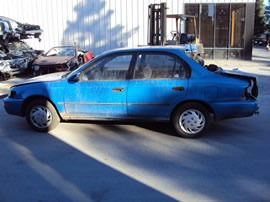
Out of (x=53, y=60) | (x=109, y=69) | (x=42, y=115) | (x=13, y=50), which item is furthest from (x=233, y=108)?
(x=13, y=50)

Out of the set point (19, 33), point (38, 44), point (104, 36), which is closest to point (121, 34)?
point (104, 36)

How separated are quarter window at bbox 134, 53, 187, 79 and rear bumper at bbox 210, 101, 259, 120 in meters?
0.79

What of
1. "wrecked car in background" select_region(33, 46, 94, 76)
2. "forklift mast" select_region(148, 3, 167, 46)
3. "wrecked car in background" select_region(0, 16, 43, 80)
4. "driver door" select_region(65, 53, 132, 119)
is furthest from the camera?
"wrecked car in background" select_region(0, 16, 43, 80)

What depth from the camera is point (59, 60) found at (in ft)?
38.0

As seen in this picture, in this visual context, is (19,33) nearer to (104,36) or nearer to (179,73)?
(104,36)

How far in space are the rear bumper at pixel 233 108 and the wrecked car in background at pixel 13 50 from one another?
960cm

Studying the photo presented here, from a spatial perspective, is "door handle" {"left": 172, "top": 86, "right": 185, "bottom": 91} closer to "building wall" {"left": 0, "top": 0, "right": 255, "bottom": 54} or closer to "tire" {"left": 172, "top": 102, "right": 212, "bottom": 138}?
"tire" {"left": 172, "top": 102, "right": 212, "bottom": 138}

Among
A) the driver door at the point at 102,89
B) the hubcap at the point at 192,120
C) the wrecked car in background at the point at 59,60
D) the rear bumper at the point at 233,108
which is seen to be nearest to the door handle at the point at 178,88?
the hubcap at the point at 192,120

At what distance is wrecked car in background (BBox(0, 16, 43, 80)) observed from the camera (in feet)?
39.2

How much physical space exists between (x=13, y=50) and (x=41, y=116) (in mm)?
8631

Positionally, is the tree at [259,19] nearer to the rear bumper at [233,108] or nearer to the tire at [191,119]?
the rear bumper at [233,108]

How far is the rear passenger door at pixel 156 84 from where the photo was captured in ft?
16.4

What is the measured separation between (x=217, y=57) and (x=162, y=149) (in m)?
15.9

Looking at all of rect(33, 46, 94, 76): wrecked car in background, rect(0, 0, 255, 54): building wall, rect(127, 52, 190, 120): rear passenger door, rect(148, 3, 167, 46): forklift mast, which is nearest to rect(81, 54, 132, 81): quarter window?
rect(127, 52, 190, 120): rear passenger door
